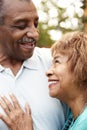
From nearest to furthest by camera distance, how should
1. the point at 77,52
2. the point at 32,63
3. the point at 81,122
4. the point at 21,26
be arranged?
the point at 81,122
the point at 77,52
the point at 21,26
the point at 32,63

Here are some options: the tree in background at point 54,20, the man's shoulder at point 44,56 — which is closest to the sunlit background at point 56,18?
the tree in background at point 54,20

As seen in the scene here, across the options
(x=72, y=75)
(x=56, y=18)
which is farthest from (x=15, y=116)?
(x=56, y=18)

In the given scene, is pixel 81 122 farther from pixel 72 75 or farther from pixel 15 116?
pixel 15 116

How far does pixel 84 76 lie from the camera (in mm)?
3277

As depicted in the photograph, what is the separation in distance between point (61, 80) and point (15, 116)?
382 mm

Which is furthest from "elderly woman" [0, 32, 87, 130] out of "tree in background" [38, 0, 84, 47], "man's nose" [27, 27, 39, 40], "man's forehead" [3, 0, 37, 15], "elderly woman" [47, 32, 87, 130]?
"tree in background" [38, 0, 84, 47]

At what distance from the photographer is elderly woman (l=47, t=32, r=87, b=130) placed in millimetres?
3275

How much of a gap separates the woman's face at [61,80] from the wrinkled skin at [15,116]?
0.73 ft

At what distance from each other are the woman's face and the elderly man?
15 cm

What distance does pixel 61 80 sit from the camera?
10.9 ft

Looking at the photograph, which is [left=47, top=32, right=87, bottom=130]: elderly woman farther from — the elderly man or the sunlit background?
the sunlit background

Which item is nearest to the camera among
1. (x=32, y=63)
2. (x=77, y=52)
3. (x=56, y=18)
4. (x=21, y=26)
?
(x=77, y=52)

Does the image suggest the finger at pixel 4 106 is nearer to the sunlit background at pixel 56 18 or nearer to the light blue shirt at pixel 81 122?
the light blue shirt at pixel 81 122

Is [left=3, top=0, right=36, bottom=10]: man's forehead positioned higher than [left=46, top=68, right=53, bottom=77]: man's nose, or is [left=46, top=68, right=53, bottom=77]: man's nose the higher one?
[left=3, top=0, right=36, bottom=10]: man's forehead
